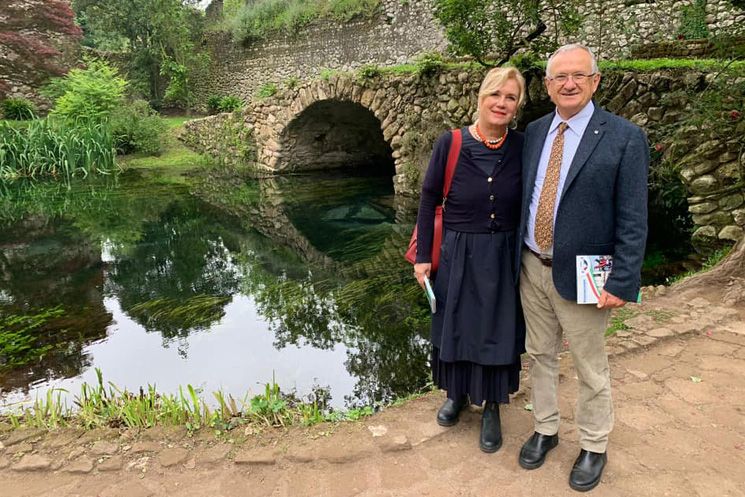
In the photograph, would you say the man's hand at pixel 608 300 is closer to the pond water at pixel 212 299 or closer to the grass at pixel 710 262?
the pond water at pixel 212 299

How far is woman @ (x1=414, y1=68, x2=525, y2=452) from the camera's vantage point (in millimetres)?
1990

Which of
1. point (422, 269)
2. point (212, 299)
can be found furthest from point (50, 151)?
point (422, 269)

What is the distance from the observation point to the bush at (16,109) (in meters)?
15.0

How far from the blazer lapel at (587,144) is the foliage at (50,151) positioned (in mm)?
12730

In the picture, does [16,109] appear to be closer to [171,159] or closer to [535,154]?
[171,159]

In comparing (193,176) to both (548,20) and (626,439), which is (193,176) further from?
(626,439)

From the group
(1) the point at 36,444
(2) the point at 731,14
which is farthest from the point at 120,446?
(2) the point at 731,14

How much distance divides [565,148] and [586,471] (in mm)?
1147

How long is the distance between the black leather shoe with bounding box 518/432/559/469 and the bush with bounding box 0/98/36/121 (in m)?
16.8

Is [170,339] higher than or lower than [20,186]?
lower

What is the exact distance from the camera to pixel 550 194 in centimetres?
183

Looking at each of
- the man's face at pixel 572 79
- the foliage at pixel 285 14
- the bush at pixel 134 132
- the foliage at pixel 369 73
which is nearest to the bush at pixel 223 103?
the foliage at pixel 285 14

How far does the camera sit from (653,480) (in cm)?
197

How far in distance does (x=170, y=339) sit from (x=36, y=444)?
192 cm
